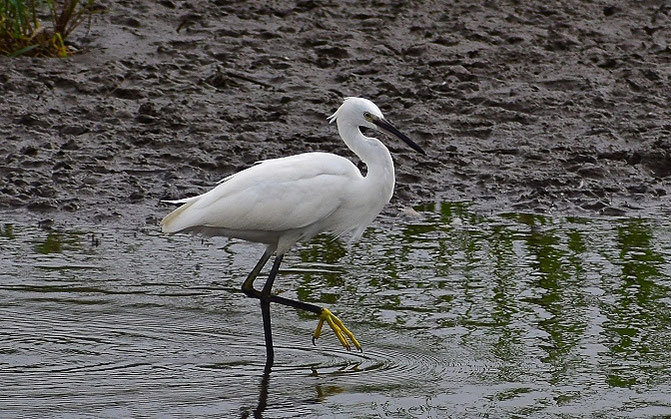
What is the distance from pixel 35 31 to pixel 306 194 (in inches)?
218

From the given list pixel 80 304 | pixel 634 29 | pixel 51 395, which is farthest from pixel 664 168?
pixel 51 395

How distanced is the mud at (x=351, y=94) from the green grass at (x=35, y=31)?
16 centimetres

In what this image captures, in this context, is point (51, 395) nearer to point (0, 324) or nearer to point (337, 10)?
point (0, 324)

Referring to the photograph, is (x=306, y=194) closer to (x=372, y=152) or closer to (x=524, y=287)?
(x=372, y=152)

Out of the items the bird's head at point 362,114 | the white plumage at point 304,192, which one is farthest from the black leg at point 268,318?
the bird's head at point 362,114

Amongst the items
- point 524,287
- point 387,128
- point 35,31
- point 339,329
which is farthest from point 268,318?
point 35,31

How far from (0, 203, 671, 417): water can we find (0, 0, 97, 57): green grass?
9.97 ft

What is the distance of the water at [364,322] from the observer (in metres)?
5.89

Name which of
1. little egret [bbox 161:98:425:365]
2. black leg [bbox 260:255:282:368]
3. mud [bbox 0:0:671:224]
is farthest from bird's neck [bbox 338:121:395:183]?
mud [bbox 0:0:671:224]

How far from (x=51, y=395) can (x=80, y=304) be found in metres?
1.49

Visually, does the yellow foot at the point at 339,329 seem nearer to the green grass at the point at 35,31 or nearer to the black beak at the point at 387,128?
the black beak at the point at 387,128

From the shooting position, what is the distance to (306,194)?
676 cm

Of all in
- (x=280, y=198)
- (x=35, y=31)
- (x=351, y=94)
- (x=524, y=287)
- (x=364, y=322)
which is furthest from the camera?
(x=35, y=31)

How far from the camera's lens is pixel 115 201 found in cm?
941
